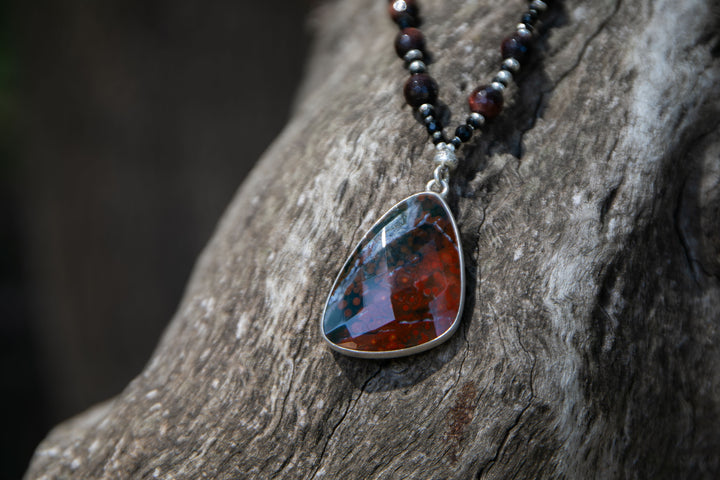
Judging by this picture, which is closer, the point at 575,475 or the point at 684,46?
the point at 575,475

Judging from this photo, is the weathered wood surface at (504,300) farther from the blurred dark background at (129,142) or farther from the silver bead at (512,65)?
the blurred dark background at (129,142)

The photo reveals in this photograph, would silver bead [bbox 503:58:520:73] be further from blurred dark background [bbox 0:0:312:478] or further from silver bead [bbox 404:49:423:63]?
blurred dark background [bbox 0:0:312:478]

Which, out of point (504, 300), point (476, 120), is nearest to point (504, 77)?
point (476, 120)

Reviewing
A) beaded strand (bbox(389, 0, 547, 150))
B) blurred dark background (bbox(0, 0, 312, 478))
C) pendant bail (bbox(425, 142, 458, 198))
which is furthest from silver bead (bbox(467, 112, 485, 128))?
blurred dark background (bbox(0, 0, 312, 478))

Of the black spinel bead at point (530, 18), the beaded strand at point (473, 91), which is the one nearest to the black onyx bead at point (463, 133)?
the beaded strand at point (473, 91)

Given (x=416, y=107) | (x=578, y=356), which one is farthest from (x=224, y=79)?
(x=578, y=356)

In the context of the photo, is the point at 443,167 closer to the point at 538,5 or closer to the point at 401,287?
the point at 401,287

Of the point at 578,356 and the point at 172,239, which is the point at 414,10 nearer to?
the point at 578,356
